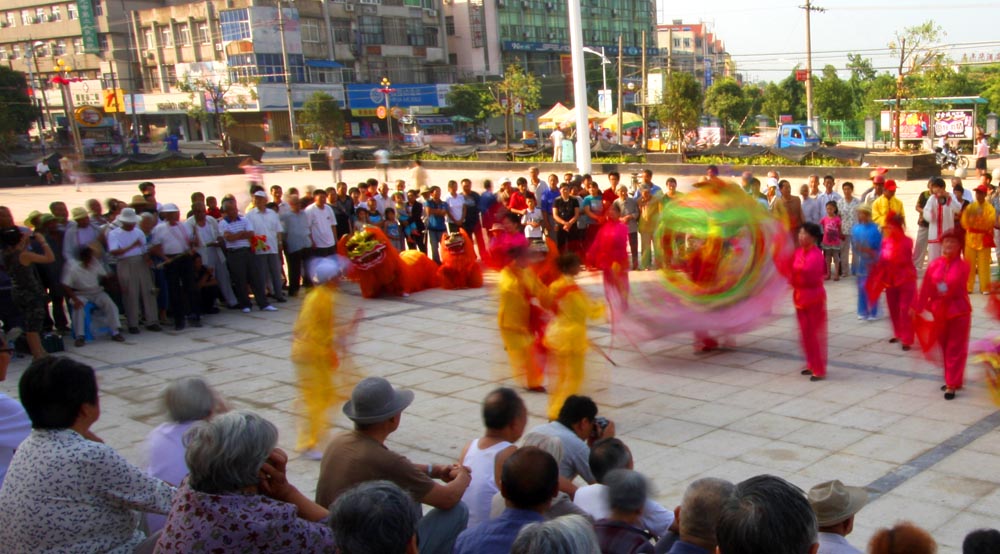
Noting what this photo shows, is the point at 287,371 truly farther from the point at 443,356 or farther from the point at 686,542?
the point at 686,542

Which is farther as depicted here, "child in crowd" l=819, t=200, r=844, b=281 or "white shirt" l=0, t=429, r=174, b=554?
"child in crowd" l=819, t=200, r=844, b=281

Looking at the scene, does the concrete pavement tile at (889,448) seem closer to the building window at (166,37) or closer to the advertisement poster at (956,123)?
the advertisement poster at (956,123)

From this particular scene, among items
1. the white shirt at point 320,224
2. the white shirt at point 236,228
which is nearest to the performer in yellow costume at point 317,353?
the white shirt at point 236,228

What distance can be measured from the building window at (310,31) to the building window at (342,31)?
153 cm

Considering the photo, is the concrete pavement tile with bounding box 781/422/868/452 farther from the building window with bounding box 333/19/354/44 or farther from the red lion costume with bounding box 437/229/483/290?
the building window with bounding box 333/19/354/44

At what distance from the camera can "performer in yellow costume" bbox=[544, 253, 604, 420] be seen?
7430mm

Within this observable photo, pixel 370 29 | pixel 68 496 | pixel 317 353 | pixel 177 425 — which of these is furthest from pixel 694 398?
pixel 370 29

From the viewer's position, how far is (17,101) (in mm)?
50375

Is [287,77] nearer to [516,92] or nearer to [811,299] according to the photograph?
[516,92]

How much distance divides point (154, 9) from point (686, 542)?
72181mm

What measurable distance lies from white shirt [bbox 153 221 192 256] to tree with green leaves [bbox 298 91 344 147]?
3971 centimetres

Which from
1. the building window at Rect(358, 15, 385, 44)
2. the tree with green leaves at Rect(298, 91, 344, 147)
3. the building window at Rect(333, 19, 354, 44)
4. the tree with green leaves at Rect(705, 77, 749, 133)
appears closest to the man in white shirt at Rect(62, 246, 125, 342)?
the tree with green leaves at Rect(298, 91, 344, 147)

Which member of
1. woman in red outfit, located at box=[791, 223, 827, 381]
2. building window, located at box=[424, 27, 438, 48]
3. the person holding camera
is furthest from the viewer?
building window, located at box=[424, 27, 438, 48]

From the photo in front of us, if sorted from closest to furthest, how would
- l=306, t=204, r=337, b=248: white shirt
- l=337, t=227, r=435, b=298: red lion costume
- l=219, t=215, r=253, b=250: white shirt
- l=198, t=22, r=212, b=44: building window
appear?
1. l=219, t=215, r=253, b=250: white shirt
2. l=337, t=227, r=435, b=298: red lion costume
3. l=306, t=204, r=337, b=248: white shirt
4. l=198, t=22, r=212, b=44: building window
